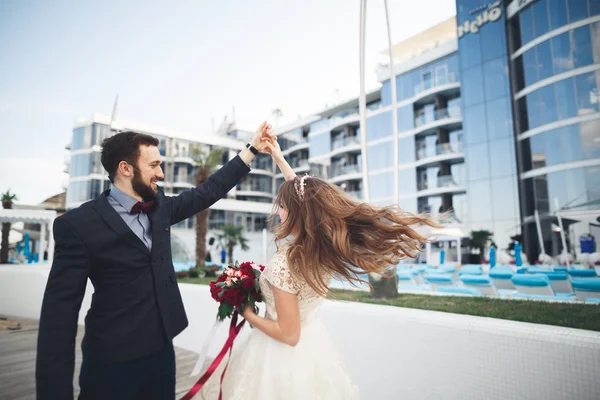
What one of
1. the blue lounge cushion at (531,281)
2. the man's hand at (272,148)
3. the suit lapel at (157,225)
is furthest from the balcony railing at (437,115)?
the suit lapel at (157,225)

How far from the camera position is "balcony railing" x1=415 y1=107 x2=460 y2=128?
108ft

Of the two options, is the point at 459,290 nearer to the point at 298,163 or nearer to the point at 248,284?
the point at 248,284

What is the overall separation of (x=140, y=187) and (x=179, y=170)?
43780mm

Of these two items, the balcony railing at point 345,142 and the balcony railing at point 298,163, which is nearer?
the balcony railing at point 345,142

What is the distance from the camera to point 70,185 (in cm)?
3950

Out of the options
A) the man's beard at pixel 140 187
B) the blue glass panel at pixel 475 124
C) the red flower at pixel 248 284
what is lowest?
the red flower at pixel 248 284

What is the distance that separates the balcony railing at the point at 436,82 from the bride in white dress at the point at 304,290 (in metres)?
35.4

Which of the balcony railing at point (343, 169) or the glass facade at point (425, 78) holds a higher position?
the glass facade at point (425, 78)

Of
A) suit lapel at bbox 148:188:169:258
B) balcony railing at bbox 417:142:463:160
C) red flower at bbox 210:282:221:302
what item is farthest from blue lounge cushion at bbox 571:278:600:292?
balcony railing at bbox 417:142:463:160

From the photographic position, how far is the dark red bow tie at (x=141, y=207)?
195 cm

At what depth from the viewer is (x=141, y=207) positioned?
1.97 meters

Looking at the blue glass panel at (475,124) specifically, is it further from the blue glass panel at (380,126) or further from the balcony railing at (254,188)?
the balcony railing at (254,188)

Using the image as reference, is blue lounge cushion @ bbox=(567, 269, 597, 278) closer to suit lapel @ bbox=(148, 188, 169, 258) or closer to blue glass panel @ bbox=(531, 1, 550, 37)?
suit lapel @ bbox=(148, 188, 169, 258)

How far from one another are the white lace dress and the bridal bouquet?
0.07m
